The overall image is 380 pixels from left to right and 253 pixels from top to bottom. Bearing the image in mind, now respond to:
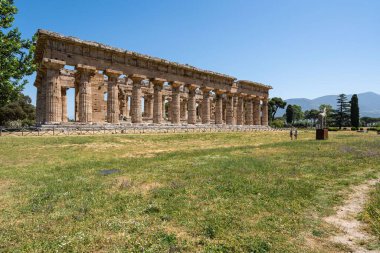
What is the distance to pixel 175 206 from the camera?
747 cm

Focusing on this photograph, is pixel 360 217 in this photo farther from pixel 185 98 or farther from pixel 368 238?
pixel 185 98

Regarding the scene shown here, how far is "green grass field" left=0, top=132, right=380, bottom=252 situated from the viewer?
5445 mm

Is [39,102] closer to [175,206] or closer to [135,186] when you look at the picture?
[135,186]

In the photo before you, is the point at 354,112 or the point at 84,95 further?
the point at 354,112

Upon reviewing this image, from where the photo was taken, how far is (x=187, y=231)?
234 inches

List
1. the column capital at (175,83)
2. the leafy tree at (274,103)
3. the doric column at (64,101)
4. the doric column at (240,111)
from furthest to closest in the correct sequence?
the leafy tree at (274,103) < the doric column at (240,111) < the column capital at (175,83) < the doric column at (64,101)

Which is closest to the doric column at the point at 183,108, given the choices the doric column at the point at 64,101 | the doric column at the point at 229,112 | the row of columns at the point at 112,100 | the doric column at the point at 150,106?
the doric column at the point at 150,106

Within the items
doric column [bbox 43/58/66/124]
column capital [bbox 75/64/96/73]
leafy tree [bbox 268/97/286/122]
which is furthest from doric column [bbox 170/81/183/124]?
leafy tree [bbox 268/97/286/122]

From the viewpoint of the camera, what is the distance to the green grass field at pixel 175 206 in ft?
17.9

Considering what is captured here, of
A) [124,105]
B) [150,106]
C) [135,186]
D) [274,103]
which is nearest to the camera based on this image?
[135,186]

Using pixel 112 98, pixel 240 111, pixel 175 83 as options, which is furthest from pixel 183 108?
pixel 112 98

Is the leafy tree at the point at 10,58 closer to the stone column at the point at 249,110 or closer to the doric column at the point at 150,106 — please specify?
the doric column at the point at 150,106

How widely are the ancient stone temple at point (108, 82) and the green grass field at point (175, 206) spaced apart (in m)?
16.5

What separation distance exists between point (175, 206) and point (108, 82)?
3605cm
